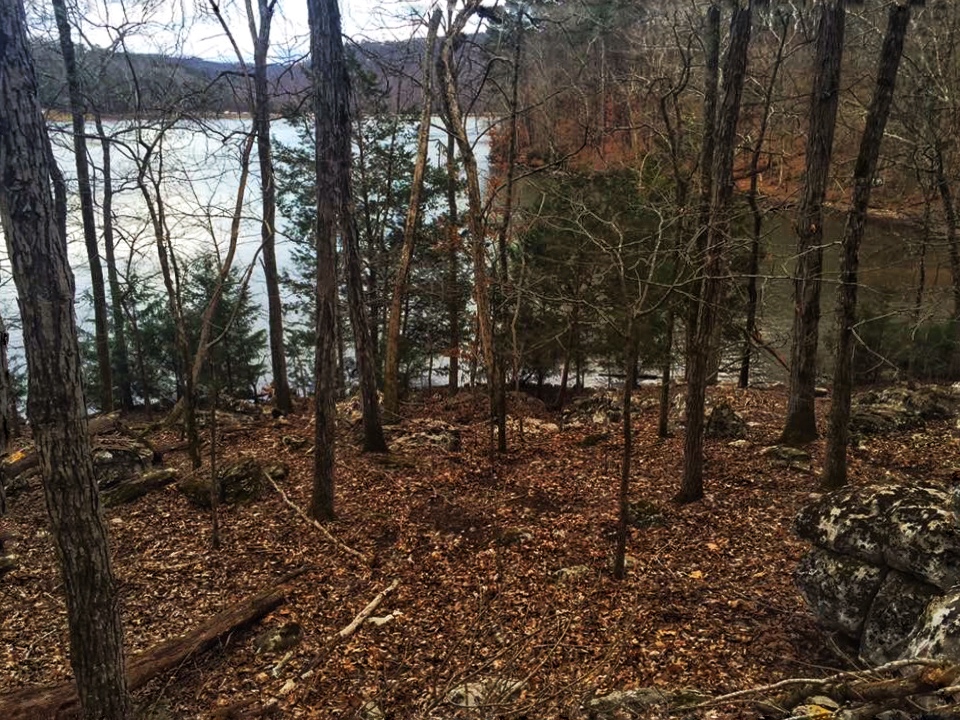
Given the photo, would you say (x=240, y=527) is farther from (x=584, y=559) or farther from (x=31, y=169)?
(x=31, y=169)

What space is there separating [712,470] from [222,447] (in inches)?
326

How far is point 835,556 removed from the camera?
189 inches

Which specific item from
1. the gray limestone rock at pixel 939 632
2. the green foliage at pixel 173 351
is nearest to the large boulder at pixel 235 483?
the gray limestone rock at pixel 939 632

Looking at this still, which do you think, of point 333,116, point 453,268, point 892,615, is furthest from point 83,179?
point 892,615

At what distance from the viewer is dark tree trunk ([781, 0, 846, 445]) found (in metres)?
7.87

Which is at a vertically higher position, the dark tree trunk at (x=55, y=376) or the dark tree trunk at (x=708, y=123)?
the dark tree trunk at (x=708, y=123)

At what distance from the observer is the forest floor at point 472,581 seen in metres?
5.09

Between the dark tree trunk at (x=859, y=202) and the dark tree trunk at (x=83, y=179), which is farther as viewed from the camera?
the dark tree trunk at (x=83, y=179)

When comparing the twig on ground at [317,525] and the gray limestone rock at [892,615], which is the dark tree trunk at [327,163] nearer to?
the twig on ground at [317,525]

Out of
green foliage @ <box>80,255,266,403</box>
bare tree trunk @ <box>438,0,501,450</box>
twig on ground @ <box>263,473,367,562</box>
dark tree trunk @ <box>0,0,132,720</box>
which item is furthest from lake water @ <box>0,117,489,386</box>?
dark tree trunk @ <box>0,0,132,720</box>

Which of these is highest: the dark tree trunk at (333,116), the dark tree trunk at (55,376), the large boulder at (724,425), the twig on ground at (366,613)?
the dark tree trunk at (333,116)

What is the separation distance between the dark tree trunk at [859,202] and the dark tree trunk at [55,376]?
6516mm

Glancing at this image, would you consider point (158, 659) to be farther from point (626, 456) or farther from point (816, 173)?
point (816, 173)

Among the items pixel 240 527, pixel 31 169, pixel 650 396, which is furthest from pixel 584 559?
pixel 650 396
